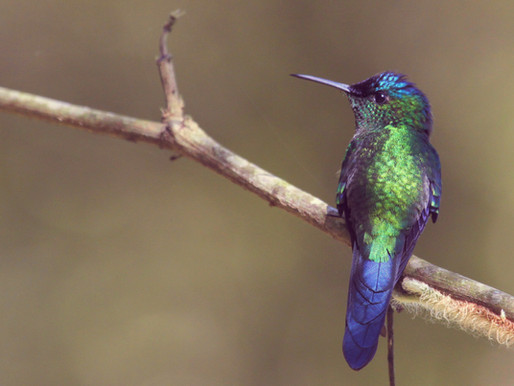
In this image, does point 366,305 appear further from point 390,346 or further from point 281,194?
point 281,194

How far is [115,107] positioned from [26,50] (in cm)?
86

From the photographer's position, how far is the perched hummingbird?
1.93 m

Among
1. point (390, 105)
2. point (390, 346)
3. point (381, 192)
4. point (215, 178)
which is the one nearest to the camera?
point (390, 346)

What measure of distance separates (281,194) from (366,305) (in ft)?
1.81

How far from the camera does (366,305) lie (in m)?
1.93

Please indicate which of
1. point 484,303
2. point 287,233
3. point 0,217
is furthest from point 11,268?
point 484,303

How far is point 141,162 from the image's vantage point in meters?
5.00

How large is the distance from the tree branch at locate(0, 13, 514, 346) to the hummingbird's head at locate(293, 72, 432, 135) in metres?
0.51

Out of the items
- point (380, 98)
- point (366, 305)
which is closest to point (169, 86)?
point (380, 98)

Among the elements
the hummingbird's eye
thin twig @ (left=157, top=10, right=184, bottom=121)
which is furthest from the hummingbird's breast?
thin twig @ (left=157, top=10, right=184, bottom=121)

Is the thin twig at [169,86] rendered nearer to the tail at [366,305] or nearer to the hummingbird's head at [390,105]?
the hummingbird's head at [390,105]

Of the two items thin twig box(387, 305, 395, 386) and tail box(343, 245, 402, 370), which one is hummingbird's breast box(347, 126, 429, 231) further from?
thin twig box(387, 305, 395, 386)

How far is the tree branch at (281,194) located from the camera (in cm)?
179

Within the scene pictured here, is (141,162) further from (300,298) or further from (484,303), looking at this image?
(484,303)
